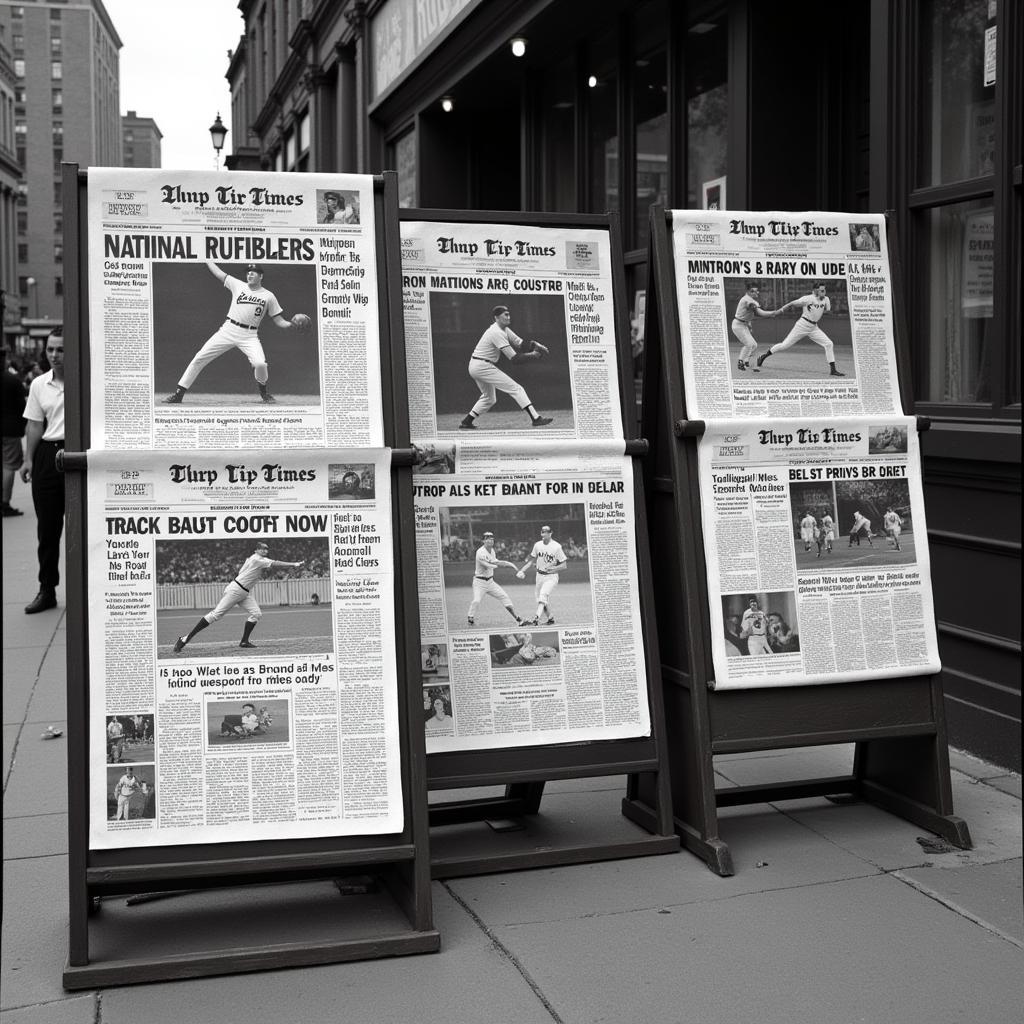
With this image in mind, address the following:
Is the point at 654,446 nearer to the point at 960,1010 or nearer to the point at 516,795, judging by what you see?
the point at 516,795

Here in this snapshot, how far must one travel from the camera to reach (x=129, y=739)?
11.7ft

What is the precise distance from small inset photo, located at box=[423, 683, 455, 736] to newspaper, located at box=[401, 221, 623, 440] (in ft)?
2.78

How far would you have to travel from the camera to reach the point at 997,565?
215 inches

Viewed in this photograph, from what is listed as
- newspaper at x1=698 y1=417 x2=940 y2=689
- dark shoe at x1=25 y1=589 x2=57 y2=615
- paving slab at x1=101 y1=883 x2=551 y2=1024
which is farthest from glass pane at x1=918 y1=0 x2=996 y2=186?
dark shoe at x1=25 y1=589 x2=57 y2=615

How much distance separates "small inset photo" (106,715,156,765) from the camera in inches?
140

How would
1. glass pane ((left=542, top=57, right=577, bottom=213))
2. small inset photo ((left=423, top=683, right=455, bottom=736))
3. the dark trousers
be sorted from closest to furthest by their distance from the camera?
1. small inset photo ((left=423, top=683, right=455, bottom=736))
2. the dark trousers
3. glass pane ((left=542, top=57, right=577, bottom=213))

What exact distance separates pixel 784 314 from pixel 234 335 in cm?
200

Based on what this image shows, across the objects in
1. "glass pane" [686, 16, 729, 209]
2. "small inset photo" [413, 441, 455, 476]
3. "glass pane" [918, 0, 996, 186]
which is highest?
"glass pane" [686, 16, 729, 209]

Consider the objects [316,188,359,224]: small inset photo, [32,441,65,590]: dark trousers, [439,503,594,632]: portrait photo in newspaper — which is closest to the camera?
[316,188,359,224]: small inset photo

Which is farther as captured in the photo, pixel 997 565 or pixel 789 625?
pixel 997 565

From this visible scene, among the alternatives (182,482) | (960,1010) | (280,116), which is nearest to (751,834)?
(960,1010)

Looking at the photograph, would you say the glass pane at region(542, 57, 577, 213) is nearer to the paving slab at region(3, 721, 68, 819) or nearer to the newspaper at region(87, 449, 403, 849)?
the paving slab at region(3, 721, 68, 819)

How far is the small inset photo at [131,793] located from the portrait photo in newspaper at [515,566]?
1133mm

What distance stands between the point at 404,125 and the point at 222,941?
12826 millimetres
